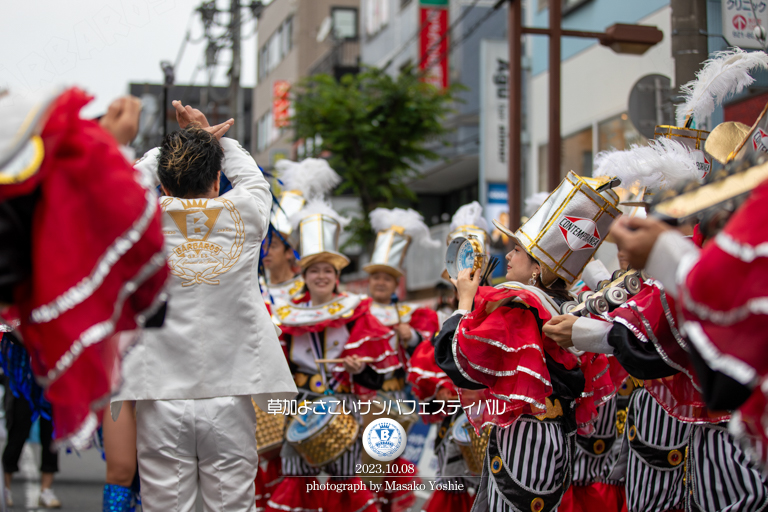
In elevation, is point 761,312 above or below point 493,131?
below

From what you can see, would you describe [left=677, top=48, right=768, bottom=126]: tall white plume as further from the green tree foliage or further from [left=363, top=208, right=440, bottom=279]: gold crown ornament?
the green tree foliage

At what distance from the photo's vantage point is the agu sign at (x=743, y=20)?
5.07m

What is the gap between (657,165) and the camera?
3.62 metres

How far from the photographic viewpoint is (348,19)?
30469mm

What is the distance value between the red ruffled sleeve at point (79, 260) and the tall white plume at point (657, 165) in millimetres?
2478

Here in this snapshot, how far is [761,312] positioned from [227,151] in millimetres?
2581

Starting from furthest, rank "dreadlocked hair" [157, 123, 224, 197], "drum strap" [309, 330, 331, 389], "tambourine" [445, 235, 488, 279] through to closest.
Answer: "drum strap" [309, 330, 331, 389] < "tambourine" [445, 235, 488, 279] < "dreadlocked hair" [157, 123, 224, 197]

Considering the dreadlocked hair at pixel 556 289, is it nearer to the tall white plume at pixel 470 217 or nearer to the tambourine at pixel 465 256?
the tambourine at pixel 465 256

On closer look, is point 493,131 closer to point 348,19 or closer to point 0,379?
point 0,379

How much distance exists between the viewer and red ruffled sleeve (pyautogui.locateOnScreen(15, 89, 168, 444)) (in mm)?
1876

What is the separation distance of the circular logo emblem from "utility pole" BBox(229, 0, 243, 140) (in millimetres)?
9495

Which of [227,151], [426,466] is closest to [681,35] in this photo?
[227,151]

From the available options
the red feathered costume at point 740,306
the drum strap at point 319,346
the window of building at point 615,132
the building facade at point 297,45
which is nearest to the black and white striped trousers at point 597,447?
the drum strap at point 319,346

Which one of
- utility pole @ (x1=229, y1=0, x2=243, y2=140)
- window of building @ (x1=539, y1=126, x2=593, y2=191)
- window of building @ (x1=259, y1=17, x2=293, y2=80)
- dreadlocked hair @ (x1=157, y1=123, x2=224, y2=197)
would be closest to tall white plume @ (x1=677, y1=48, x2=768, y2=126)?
dreadlocked hair @ (x1=157, y1=123, x2=224, y2=197)
